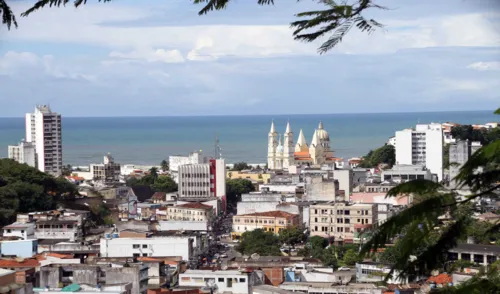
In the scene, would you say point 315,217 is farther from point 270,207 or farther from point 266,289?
point 266,289

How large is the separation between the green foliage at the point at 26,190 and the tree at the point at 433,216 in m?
24.3

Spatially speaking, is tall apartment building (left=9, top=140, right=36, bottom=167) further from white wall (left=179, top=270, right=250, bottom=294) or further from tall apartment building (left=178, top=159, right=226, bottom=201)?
white wall (left=179, top=270, right=250, bottom=294)

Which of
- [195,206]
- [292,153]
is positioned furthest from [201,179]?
[292,153]

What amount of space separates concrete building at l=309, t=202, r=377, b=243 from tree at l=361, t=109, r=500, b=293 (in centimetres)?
2349

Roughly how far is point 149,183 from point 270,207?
12443 mm

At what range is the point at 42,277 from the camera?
15453 mm

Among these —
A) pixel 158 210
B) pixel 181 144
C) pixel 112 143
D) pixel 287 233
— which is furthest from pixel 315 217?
pixel 112 143

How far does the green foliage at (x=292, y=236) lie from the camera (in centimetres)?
2525

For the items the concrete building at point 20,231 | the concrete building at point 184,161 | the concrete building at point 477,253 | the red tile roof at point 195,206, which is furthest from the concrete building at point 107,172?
the concrete building at point 477,253

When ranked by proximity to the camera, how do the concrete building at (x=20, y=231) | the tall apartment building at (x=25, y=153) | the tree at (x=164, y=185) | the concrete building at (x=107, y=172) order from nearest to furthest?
the concrete building at (x=20, y=231)
the tree at (x=164, y=185)
the concrete building at (x=107, y=172)
the tall apartment building at (x=25, y=153)

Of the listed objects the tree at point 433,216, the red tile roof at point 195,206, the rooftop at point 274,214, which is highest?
the tree at point 433,216

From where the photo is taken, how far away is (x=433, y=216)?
261 centimetres

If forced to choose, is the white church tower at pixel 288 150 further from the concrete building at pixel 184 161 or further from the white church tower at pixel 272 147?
the concrete building at pixel 184 161

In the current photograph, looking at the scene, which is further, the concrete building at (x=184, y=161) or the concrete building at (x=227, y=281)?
the concrete building at (x=184, y=161)
